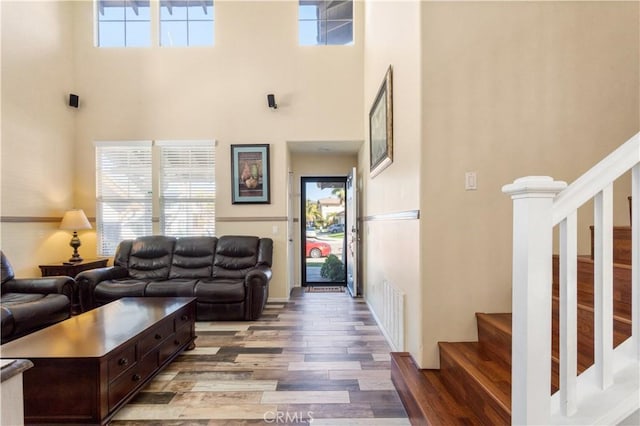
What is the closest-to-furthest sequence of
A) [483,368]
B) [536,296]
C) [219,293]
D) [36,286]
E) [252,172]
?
[536,296]
[483,368]
[36,286]
[219,293]
[252,172]

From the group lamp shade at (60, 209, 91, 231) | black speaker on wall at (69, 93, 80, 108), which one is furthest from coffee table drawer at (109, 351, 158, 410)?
black speaker on wall at (69, 93, 80, 108)

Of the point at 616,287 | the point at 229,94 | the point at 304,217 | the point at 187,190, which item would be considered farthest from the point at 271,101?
the point at 616,287

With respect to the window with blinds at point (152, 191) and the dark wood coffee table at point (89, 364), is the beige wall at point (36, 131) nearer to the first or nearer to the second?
the window with blinds at point (152, 191)

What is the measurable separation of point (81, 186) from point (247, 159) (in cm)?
265

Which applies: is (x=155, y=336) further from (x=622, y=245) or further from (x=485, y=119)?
(x=622, y=245)

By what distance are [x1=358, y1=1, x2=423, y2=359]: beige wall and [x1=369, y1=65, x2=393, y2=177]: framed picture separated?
0.07m

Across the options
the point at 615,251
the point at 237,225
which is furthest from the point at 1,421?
the point at 237,225

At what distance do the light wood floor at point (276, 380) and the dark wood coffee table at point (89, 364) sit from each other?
0.70 feet

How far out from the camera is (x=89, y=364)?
1697 millimetres

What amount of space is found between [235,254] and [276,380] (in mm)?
2242

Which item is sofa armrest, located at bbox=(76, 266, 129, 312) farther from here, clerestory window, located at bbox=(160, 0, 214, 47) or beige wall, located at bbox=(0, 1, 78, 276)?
clerestory window, located at bbox=(160, 0, 214, 47)

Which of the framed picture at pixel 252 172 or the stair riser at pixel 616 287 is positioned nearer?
the stair riser at pixel 616 287

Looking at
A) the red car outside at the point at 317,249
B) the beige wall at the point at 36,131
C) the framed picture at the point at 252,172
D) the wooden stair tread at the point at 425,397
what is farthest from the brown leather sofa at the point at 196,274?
the wooden stair tread at the point at 425,397

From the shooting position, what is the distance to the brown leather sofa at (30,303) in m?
2.68
